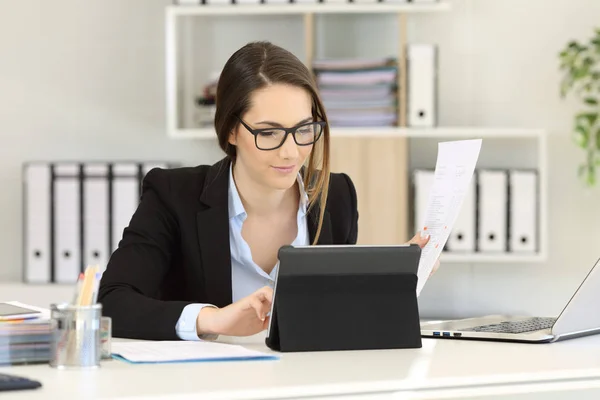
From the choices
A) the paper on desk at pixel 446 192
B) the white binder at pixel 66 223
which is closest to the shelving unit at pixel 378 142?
the white binder at pixel 66 223

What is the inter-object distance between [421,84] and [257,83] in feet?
4.65

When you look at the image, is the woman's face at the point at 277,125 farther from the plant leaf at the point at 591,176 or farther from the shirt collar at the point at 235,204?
the plant leaf at the point at 591,176

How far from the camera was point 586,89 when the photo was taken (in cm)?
321

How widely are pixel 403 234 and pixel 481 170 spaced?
14.1 inches

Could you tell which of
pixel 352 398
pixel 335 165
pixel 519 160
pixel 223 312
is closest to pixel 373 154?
pixel 335 165

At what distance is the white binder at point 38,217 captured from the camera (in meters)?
3.15

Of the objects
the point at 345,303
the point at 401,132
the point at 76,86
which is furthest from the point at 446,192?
the point at 76,86

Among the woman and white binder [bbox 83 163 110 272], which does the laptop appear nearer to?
the woman

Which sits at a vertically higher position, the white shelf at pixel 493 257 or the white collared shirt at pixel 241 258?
the white collared shirt at pixel 241 258

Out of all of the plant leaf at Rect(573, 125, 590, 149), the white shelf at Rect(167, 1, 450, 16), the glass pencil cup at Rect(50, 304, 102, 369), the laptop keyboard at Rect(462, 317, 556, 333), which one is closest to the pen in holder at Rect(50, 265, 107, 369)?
the glass pencil cup at Rect(50, 304, 102, 369)

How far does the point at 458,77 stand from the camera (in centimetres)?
343

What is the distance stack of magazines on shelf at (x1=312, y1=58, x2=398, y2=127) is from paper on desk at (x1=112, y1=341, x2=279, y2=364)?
1778 millimetres

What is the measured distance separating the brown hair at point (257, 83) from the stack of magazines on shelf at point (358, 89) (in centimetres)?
116

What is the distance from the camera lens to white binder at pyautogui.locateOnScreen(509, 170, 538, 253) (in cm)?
317
